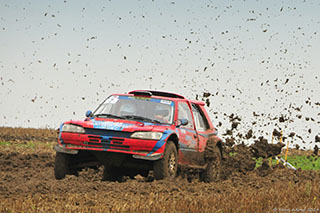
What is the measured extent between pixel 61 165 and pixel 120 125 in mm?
1517

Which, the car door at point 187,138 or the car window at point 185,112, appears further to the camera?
the car window at point 185,112

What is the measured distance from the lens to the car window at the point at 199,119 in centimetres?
1311

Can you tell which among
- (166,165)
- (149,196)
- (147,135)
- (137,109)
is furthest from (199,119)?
(149,196)

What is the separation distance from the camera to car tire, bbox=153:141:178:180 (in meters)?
10.8

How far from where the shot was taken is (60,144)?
1118 centimetres

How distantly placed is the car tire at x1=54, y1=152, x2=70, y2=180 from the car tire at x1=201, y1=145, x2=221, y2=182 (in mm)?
3545

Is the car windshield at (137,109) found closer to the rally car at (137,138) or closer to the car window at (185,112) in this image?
the rally car at (137,138)

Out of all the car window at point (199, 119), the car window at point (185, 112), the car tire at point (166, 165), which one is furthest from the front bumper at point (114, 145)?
the car window at point (199, 119)

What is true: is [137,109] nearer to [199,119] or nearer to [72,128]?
[72,128]

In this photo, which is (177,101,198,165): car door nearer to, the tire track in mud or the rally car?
the rally car

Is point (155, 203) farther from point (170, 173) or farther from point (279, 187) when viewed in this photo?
point (279, 187)

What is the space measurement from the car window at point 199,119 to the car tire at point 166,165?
199 cm

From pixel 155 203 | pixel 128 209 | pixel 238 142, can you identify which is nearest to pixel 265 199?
pixel 155 203

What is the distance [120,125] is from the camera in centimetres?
1089
